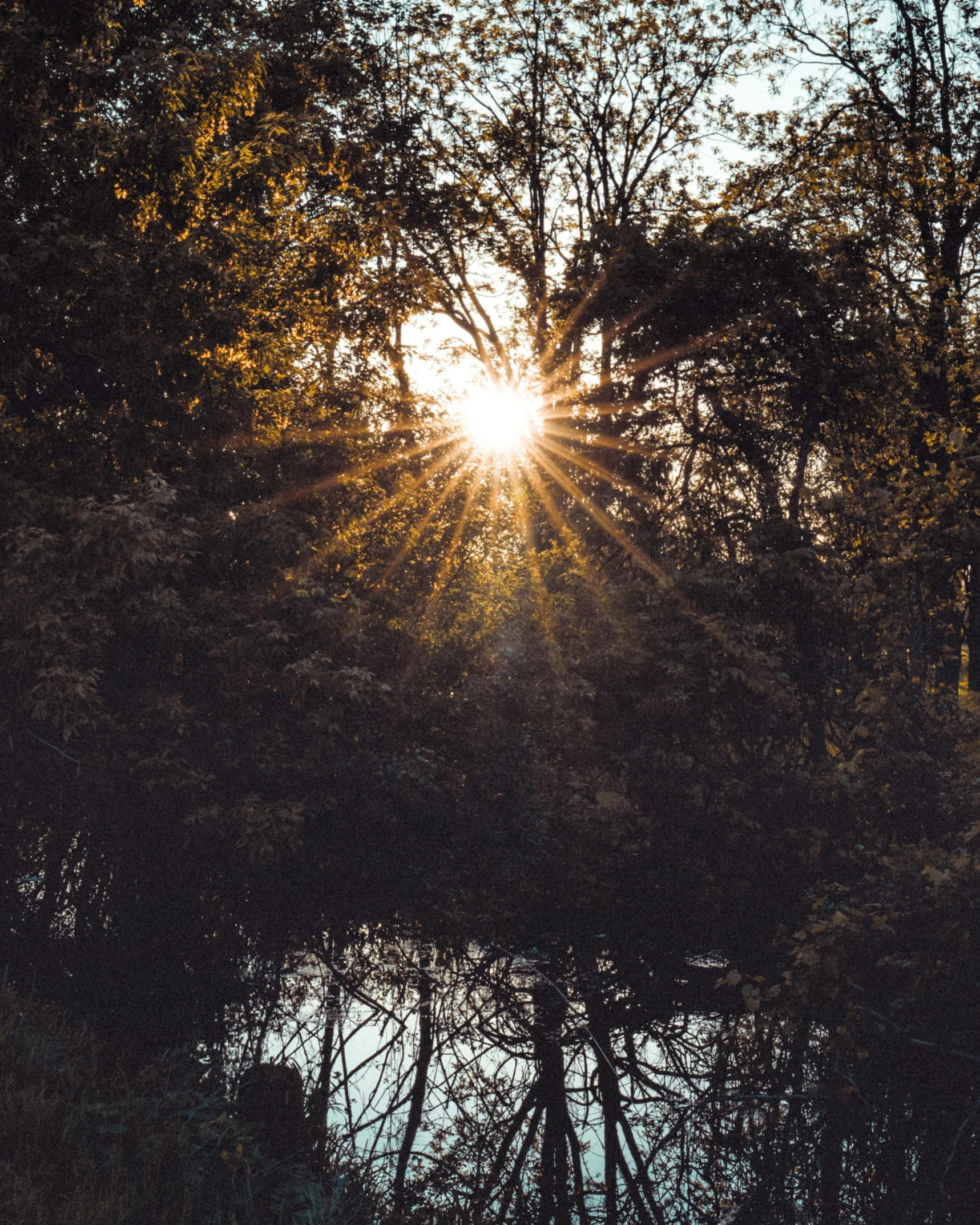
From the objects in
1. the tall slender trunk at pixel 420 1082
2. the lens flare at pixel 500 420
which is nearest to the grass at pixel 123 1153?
the tall slender trunk at pixel 420 1082

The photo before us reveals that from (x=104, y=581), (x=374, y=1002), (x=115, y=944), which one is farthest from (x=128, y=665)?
(x=374, y=1002)

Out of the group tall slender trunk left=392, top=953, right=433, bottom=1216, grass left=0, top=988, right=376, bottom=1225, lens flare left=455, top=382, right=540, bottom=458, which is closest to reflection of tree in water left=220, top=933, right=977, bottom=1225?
tall slender trunk left=392, top=953, right=433, bottom=1216

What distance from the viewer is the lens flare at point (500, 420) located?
14031 millimetres

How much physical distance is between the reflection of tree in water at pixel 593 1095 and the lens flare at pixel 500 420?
273 inches

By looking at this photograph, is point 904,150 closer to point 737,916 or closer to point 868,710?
point 868,710

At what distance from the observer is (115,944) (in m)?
9.78

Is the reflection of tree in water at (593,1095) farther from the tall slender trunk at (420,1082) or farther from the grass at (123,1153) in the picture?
the grass at (123,1153)

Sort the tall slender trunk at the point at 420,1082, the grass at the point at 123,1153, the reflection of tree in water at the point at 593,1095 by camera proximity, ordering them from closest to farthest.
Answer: the grass at the point at 123,1153, the reflection of tree in water at the point at 593,1095, the tall slender trunk at the point at 420,1082

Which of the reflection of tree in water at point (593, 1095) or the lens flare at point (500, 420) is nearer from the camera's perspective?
the reflection of tree in water at point (593, 1095)

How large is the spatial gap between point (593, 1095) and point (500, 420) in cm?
1075

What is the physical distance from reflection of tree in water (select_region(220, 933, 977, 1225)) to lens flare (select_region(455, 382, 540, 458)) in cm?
694

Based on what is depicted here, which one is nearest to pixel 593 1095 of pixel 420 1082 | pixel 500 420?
pixel 420 1082

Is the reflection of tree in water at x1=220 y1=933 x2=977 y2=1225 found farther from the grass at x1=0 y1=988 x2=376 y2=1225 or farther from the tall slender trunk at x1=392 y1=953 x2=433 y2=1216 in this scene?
the grass at x1=0 y1=988 x2=376 y2=1225

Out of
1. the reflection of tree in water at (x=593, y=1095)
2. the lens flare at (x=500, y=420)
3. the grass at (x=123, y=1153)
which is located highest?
the lens flare at (x=500, y=420)
